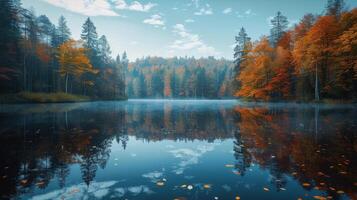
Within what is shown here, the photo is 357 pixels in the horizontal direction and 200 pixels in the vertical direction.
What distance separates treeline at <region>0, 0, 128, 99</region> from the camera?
3070 centimetres

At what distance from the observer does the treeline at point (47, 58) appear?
30702mm

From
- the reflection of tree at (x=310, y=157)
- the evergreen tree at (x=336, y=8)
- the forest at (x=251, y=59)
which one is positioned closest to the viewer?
the reflection of tree at (x=310, y=157)

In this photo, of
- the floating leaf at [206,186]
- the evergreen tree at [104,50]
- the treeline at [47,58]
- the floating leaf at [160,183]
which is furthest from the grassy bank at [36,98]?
the floating leaf at [206,186]

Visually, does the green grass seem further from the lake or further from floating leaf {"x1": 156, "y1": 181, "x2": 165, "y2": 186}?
floating leaf {"x1": 156, "y1": 181, "x2": 165, "y2": 186}

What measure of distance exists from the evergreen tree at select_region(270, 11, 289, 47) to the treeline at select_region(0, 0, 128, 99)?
39673mm

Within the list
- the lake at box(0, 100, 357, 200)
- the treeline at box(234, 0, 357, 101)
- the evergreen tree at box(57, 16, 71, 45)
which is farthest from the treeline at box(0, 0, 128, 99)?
the treeline at box(234, 0, 357, 101)

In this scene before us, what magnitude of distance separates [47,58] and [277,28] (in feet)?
155

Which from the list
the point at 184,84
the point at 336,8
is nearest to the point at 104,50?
the point at 336,8

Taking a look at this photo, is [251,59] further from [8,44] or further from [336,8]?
[8,44]

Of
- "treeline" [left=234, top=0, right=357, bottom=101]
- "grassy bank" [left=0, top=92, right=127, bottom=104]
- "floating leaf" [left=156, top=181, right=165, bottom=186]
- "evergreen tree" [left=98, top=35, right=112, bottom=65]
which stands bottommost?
"floating leaf" [left=156, top=181, right=165, bottom=186]

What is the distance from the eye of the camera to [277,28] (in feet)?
140

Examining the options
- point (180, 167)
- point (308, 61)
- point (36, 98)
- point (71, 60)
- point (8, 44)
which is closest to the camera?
point (180, 167)

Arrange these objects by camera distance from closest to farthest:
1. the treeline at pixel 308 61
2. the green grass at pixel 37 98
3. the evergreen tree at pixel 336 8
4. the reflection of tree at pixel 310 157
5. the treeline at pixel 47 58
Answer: the reflection of tree at pixel 310 157 < the treeline at pixel 308 61 < the green grass at pixel 37 98 < the treeline at pixel 47 58 < the evergreen tree at pixel 336 8

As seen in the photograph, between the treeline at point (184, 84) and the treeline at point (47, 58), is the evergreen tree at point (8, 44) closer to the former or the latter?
the treeline at point (47, 58)
